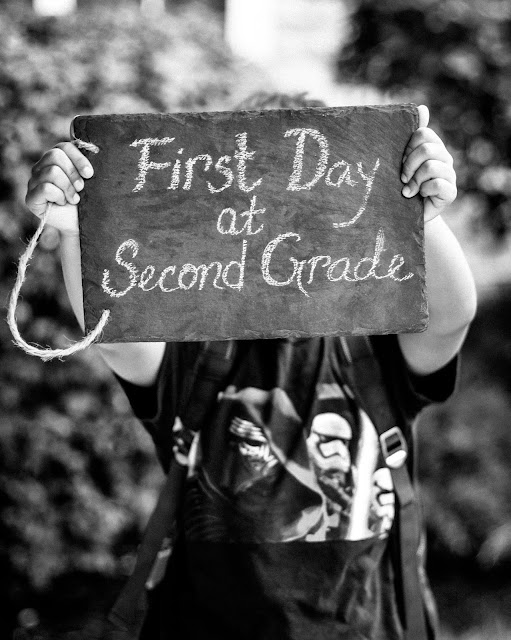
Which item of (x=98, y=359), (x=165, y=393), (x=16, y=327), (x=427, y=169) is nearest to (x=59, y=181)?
(x=16, y=327)

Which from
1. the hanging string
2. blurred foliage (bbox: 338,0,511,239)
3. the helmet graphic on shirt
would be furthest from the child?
blurred foliage (bbox: 338,0,511,239)

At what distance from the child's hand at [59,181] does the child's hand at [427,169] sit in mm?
522

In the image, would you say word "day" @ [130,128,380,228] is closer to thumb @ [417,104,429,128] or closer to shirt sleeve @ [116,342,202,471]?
thumb @ [417,104,429,128]

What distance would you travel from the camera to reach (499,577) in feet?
11.2

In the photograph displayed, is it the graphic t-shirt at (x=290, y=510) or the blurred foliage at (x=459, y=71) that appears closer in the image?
the graphic t-shirt at (x=290, y=510)

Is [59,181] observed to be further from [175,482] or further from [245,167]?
[175,482]

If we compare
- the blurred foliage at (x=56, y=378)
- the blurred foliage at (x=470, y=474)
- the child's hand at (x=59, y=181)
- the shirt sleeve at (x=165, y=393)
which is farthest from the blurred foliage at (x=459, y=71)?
the child's hand at (x=59, y=181)

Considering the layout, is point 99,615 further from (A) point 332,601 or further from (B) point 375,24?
(B) point 375,24

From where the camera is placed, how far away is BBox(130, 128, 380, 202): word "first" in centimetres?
127

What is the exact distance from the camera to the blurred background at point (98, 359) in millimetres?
2646

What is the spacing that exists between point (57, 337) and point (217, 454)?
1.37 meters

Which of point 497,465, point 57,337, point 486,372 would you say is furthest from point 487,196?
point 57,337

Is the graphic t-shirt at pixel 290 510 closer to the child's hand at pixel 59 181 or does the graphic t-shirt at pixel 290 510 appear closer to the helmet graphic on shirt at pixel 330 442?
the helmet graphic on shirt at pixel 330 442

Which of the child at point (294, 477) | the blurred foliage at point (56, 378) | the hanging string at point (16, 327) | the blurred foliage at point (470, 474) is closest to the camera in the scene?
the hanging string at point (16, 327)
